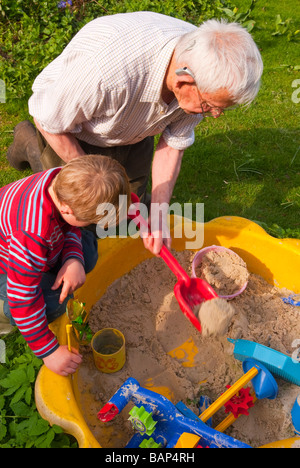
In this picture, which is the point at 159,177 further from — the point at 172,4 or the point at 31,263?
the point at 172,4

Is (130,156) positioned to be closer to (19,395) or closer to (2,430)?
(19,395)

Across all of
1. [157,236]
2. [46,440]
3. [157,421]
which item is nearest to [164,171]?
[157,236]

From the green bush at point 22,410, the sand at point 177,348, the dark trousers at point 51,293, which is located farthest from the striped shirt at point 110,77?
the green bush at point 22,410

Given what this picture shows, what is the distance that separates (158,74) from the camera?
1358 mm

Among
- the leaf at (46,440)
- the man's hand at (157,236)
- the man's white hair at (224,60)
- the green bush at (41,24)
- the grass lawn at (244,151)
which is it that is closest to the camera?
the man's white hair at (224,60)

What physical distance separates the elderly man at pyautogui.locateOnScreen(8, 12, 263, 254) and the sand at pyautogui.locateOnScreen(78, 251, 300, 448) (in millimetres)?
321

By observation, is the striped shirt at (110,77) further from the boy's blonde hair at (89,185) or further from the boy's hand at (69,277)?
the boy's hand at (69,277)

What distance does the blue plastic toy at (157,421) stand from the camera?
121cm

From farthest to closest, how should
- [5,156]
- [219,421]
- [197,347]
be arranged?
[5,156], [197,347], [219,421]

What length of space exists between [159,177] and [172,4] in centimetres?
200

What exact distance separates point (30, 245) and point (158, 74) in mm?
608

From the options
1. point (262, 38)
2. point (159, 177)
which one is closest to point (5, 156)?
point (159, 177)

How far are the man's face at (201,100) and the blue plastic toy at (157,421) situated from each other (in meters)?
0.79
